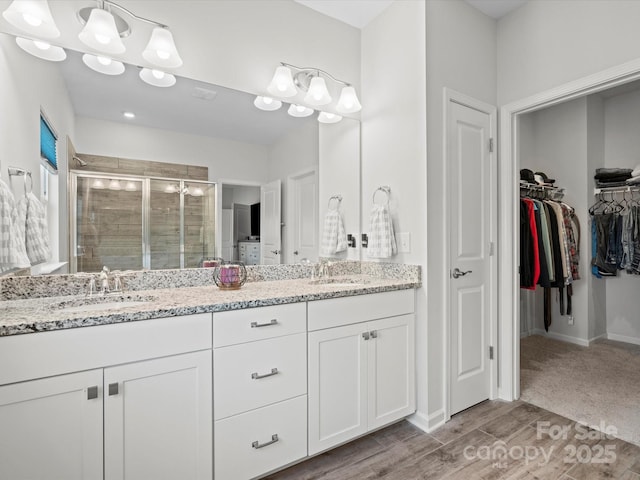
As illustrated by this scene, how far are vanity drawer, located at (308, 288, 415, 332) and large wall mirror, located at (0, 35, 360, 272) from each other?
61 cm

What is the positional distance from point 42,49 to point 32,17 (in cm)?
13

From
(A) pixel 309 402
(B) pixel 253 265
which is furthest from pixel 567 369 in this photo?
(B) pixel 253 265

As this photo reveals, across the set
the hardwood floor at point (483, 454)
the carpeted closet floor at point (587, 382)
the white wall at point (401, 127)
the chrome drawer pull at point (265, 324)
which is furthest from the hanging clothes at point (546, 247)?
the chrome drawer pull at point (265, 324)

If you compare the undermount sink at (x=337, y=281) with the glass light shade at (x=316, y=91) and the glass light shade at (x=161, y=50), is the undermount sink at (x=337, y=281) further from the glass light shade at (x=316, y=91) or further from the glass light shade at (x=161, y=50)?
the glass light shade at (x=161, y=50)

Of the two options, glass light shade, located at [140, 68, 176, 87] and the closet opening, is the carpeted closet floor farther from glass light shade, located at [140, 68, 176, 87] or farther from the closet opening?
glass light shade, located at [140, 68, 176, 87]

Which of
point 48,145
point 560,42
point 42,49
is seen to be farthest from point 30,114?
point 560,42

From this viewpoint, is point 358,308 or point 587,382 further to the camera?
point 587,382

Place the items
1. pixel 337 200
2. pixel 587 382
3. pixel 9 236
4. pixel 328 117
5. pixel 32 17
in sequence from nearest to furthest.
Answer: pixel 9 236 → pixel 32 17 → pixel 328 117 → pixel 337 200 → pixel 587 382

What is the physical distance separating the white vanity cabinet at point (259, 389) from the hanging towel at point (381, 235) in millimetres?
782

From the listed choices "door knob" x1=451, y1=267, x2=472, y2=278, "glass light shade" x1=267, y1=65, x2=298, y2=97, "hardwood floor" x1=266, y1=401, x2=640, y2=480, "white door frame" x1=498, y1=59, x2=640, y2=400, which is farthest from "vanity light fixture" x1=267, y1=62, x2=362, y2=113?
"hardwood floor" x1=266, y1=401, x2=640, y2=480

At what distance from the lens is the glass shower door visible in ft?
5.43

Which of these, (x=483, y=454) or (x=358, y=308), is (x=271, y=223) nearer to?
(x=358, y=308)

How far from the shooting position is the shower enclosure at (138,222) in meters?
1.66

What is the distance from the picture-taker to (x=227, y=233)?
203 cm
